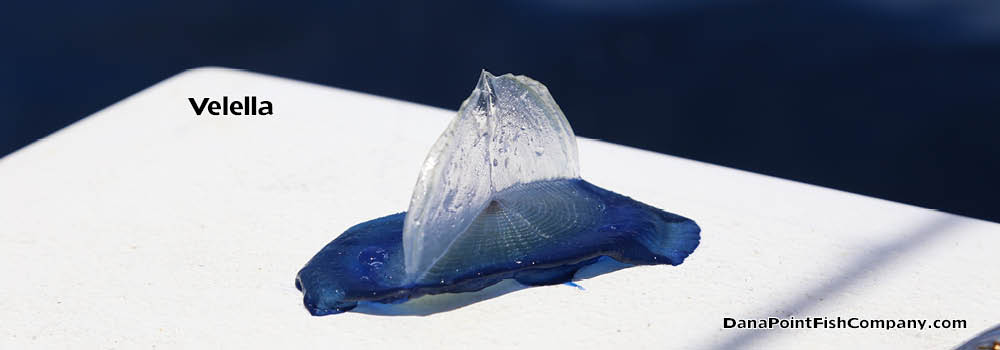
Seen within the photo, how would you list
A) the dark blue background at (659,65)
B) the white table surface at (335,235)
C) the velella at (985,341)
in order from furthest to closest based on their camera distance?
the dark blue background at (659,65), the white table surface at (335,235), the velella at (985,341)

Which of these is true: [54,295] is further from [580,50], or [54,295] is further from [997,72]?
[997,72]

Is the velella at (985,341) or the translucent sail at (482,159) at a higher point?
the translucent sail at (482,159)

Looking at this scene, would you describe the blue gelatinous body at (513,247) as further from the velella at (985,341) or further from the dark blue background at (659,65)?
the dark blue background at (659,65)

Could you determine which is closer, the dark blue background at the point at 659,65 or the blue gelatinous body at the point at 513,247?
the blue gelatinous body at the point at 513,247

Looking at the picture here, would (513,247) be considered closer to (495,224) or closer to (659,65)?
(495,224)
